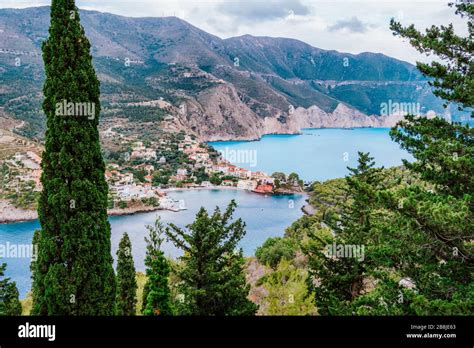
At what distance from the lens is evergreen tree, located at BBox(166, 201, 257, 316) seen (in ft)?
19.1

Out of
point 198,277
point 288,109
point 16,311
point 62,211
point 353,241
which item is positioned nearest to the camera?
point 62,211

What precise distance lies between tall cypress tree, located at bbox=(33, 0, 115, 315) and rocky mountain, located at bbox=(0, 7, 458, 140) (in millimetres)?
37286

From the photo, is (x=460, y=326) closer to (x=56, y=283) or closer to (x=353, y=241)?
(x=353, y=241)

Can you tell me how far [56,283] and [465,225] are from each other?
4488 mm

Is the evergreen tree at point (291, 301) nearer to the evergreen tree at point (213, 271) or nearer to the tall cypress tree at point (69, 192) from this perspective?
the evergreen tree at point (213, 271)

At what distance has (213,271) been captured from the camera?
236 inches

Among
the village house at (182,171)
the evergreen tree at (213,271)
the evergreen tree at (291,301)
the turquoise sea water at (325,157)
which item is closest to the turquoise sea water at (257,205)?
the turquoise sea water at (325,157)

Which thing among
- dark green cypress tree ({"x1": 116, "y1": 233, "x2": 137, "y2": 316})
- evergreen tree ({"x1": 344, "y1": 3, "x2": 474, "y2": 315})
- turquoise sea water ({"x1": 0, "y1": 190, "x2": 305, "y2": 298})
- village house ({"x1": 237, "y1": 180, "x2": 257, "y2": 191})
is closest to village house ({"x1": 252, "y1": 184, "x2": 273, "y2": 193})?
village house ({"x1": 237, "y1": 180, "x2": 257, "y2": 191})

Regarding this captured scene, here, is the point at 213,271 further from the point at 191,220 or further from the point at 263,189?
the point at 263,189

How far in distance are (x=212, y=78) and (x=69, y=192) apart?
6774cm

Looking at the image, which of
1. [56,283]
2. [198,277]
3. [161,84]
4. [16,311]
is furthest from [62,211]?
[161,84]

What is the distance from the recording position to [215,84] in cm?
7044

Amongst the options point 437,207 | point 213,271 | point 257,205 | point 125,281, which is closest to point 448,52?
point 437,207

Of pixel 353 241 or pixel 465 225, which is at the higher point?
pixel 465 225
